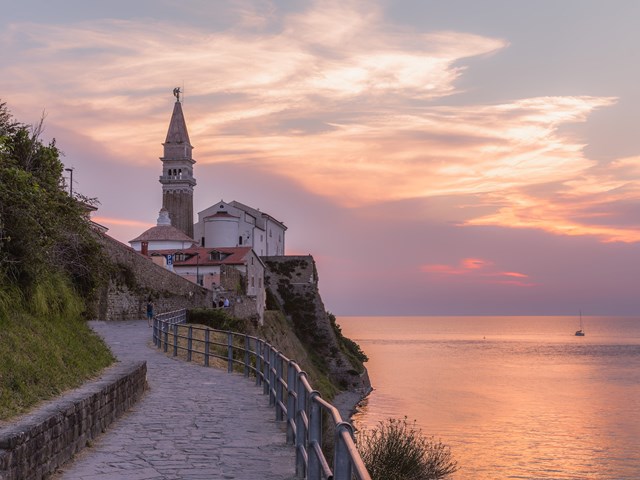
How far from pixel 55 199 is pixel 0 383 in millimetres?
8848

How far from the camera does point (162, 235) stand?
90.2 metres

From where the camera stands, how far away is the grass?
34.6ft

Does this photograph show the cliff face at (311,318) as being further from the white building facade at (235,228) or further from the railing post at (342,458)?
the railing post at (342,458)

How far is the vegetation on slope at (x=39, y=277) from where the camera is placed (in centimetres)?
1136

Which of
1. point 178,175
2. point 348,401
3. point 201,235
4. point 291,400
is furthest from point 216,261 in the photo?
point 291,400

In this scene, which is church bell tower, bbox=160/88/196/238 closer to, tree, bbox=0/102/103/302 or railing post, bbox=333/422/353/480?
tree, bbox=0/102/103/302

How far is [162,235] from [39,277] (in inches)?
2996

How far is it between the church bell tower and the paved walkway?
87.1m

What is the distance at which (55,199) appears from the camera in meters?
18.4

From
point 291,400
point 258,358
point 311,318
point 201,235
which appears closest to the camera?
point 291,400

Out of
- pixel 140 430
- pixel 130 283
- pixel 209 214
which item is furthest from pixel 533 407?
pixel 140 430

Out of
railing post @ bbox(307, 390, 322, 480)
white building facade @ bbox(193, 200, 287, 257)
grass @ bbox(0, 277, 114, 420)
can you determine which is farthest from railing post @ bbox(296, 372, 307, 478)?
white building facade @ bbox(193, 200, 287, 257)

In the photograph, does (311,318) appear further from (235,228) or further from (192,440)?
(192,440)

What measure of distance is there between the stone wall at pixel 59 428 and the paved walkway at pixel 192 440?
203 millimetres
